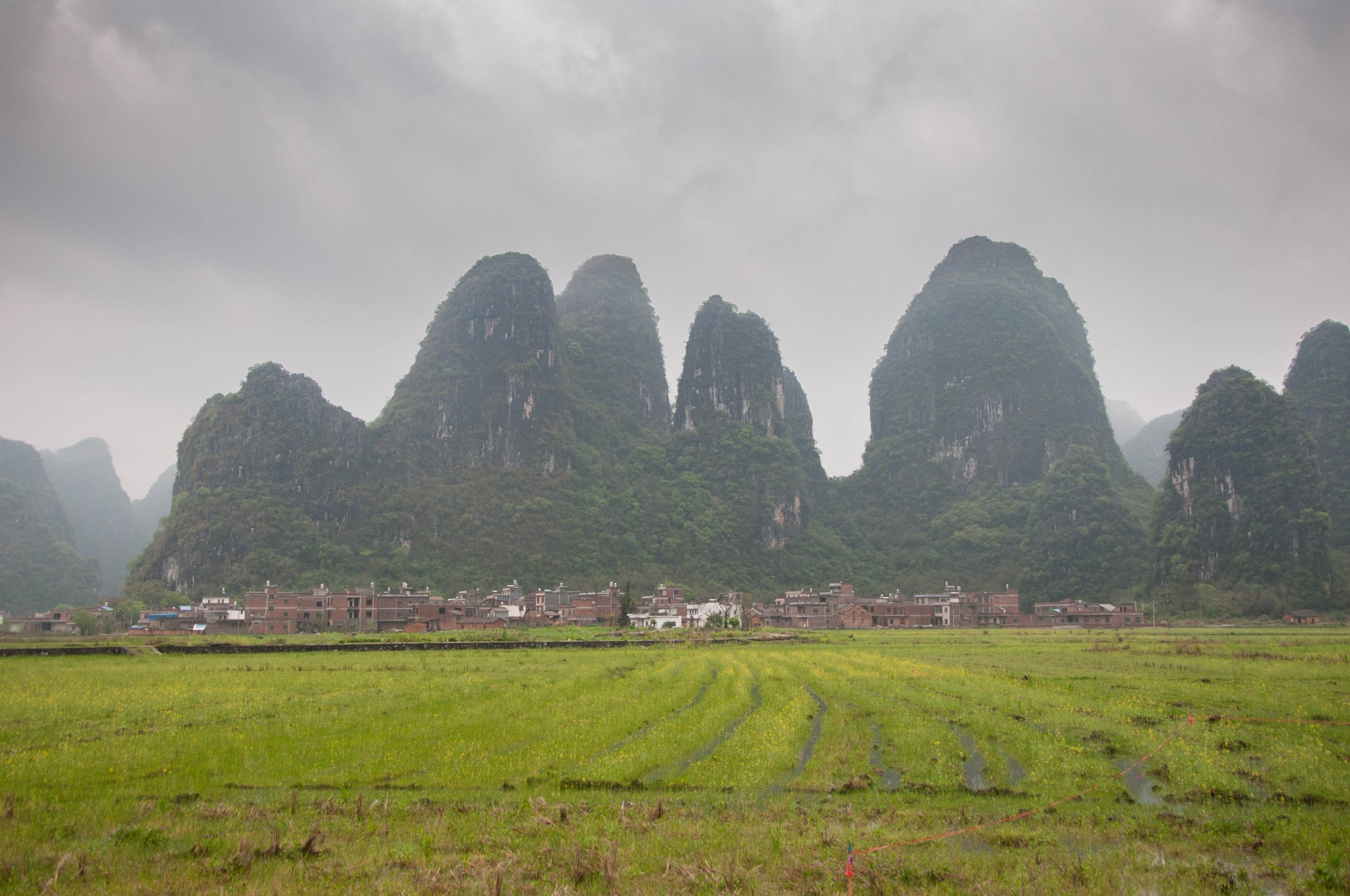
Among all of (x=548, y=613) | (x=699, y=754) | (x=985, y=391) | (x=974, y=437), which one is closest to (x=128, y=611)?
(x=548, y=613)

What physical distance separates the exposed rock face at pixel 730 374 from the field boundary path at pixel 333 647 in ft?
364

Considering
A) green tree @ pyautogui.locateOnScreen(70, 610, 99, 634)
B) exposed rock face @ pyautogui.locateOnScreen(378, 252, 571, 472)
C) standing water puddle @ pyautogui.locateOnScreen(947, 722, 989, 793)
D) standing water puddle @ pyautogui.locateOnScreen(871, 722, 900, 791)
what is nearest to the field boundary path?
standing water puddle @ pyautogui.locateOnScreen(871, 722, 900, 791)

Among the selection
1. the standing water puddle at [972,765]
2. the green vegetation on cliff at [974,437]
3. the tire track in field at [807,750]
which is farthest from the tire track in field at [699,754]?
the green vegetation on cliff at [974,437]

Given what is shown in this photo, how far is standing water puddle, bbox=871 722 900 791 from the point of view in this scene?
48.5 feet

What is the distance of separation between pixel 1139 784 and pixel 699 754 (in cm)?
894

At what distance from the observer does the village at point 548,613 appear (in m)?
86.9

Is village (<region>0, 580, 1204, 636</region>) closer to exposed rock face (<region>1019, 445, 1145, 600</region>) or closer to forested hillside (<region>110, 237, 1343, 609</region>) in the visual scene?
exposed rock face (<region>1019, 445, 1145, 600</region>)

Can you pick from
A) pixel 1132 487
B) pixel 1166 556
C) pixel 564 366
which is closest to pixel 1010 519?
pixel 1132 487

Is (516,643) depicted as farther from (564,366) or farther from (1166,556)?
(564,366)

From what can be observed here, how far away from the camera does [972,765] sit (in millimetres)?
16547

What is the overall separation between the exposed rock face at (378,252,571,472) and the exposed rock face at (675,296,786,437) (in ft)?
99.8

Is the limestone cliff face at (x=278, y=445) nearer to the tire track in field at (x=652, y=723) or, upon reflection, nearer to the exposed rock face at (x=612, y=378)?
the exposed rock face at (x=612, y=378)

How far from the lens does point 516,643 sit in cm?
5547

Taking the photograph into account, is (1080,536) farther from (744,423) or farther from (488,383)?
(488,383)
